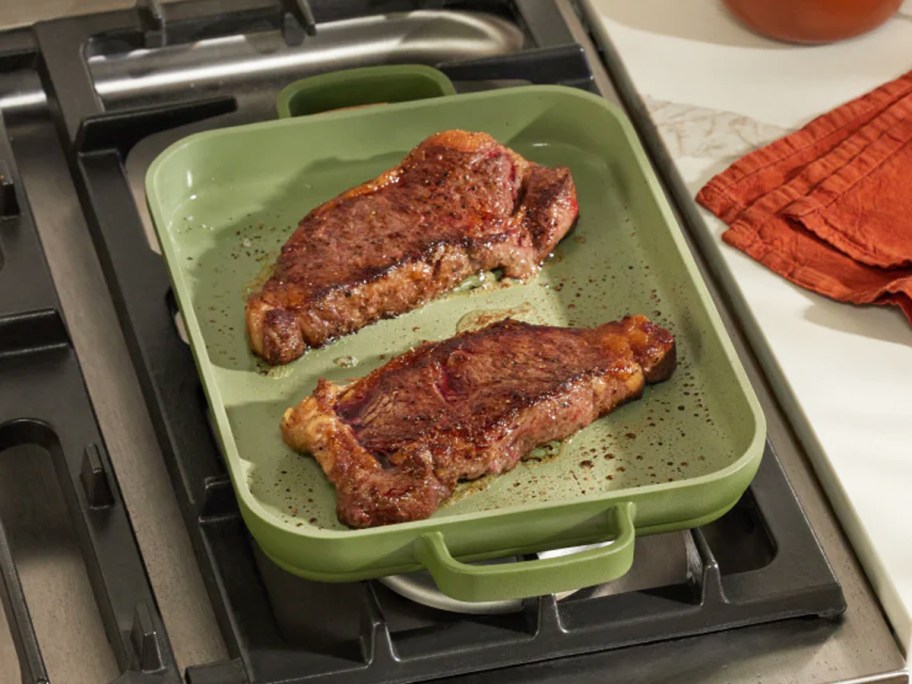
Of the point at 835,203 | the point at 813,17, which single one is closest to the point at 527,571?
the point at 835,203

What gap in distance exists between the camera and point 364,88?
1647mm

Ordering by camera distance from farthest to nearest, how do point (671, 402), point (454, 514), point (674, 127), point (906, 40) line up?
point (906, 40), point (674, 127), point (671, 402), point (454, 514)

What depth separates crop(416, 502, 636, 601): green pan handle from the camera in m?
1.15

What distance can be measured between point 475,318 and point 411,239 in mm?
Answer: 95

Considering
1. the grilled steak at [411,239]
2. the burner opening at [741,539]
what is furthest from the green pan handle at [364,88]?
the burner opening at [741,539]

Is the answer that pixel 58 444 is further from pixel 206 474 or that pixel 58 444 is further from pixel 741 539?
pixel 741 539

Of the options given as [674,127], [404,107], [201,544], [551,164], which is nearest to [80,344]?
[201,544]

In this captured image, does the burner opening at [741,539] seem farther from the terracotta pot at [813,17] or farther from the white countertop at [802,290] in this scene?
the terracotta pot at [813,17]

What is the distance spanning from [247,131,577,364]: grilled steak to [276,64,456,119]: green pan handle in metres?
0.13

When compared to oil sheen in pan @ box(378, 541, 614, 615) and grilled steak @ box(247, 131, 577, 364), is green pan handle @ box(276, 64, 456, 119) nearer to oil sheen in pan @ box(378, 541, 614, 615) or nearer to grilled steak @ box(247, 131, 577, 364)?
grilled steak @ box(247, 131, 577, 364)

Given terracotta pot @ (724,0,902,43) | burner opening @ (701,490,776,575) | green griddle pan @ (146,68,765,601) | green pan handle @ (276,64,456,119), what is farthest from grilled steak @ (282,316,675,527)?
terracotta pot @ (724,0,902,43)

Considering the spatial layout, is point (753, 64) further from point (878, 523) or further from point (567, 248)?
point (878, 523)

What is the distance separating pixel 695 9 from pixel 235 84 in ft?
1.72

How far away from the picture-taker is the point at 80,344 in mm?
1466
